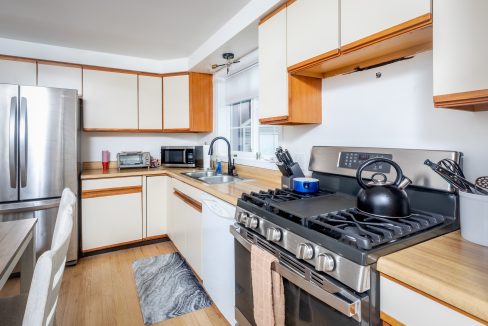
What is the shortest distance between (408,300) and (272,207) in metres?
0.64

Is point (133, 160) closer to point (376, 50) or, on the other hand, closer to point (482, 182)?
point (376, 50)

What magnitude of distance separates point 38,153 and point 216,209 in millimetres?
1790

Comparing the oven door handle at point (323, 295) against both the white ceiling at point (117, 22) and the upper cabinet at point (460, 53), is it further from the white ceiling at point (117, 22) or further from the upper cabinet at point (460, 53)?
the white ceiling at point (117, 22)

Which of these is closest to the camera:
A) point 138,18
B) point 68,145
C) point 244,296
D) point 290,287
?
point 290,287

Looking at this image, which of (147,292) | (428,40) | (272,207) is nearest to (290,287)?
(272,207)

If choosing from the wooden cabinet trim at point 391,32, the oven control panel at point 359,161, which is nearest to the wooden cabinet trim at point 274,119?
the oven control panel at point 359,161

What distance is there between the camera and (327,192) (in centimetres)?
155

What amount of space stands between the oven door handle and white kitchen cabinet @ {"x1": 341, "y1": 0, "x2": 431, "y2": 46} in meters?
1.02

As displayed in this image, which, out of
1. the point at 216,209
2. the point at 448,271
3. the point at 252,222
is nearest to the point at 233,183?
the point at 216,209

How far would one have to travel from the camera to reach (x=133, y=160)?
3230mm

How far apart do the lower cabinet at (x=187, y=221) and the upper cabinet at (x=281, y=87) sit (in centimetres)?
85

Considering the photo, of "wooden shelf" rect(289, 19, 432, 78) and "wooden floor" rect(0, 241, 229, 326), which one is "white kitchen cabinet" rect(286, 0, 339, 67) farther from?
"wooden floor" rect(0, 241, 229, 326)

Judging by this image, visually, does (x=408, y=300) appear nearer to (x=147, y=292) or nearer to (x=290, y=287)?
(x=290, y=287)

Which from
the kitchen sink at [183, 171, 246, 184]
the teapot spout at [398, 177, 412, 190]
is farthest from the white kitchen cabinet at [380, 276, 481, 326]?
the kitchen sink at [183, 171, 246, 184]
